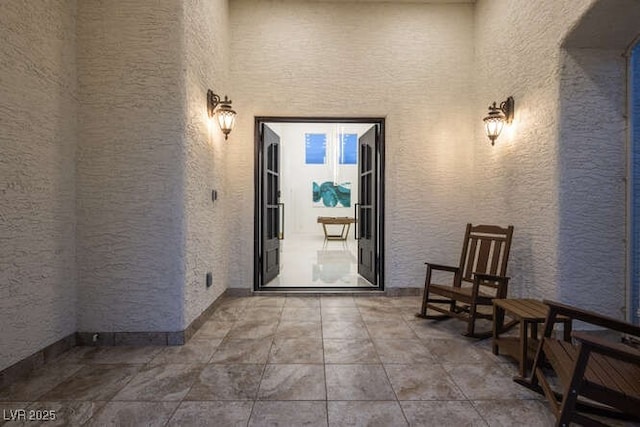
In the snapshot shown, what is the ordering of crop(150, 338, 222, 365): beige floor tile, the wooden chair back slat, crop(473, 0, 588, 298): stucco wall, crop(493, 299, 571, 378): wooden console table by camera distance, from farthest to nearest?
1. the wooden chair back slat
2. crop(473, 0, 588, 298): stucco wall
3. crop(150, 338, 222, 365): beige floor tile
4. crop(493, 299, 571, 378): wooden console table

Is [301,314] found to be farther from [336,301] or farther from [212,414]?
[212,414]

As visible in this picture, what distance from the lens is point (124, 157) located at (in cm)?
268

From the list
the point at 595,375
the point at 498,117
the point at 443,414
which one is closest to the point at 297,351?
the point at 443,414

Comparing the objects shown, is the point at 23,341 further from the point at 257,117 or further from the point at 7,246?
the point at 257,117

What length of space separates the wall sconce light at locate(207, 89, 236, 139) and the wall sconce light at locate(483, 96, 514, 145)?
2668 mm

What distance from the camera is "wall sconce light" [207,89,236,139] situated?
3.38 metres

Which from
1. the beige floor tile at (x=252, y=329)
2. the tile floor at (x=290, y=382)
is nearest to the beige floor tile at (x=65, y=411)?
the tile floor at (x=290, y=382)

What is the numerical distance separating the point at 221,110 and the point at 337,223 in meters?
6.80

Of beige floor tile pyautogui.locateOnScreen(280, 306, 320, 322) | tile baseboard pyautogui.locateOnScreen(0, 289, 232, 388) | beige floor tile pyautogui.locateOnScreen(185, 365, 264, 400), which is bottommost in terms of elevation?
beige floor tile pyautogui.locateOnScreen(185, 365, 264, 400)

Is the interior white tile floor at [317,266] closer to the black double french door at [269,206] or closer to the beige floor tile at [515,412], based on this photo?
the black double french door at [269,206]

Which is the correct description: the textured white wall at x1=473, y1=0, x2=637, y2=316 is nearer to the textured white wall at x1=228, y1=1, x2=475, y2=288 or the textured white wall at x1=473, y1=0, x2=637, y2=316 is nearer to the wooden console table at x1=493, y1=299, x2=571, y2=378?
the wooden console table at x1=493, y1=299, x2=571, y2=378

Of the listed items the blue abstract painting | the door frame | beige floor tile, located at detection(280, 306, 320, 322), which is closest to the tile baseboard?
beige floor tile, located at detection(280, 306, 320, 322)

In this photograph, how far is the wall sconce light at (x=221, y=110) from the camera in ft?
11.1

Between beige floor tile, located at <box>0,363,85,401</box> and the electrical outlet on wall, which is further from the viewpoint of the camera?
the electrical outlet on wall
